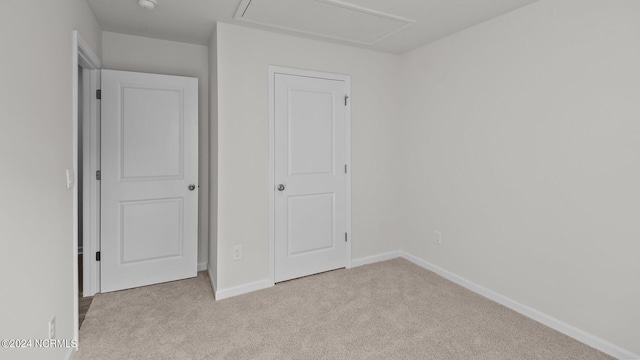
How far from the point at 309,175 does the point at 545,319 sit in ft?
7.28

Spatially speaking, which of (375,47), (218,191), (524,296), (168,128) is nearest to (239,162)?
(218,191)

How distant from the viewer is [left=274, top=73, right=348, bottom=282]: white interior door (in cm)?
307

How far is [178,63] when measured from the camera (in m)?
3.19

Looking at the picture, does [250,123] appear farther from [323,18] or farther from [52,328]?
[52,328]

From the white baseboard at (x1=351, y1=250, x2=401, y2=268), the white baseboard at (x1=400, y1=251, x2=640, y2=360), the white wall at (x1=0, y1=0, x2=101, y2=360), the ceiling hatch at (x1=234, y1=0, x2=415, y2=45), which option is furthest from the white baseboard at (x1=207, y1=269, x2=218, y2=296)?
the ceiling hatch at (x1=234, y1=0, x2=415, y2=45)

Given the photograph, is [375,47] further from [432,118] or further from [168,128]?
[168,128]

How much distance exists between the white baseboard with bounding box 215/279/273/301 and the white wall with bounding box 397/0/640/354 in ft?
5.68

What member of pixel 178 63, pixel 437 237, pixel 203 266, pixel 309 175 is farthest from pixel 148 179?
pixel 437 237

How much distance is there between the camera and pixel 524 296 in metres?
2.51

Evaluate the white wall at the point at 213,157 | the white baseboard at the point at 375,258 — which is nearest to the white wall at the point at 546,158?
the white baseboard at the point at 375,258

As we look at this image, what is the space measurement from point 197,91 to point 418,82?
225 centimetres

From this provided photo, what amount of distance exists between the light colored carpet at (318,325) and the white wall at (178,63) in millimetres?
759

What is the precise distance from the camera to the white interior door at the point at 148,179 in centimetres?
285

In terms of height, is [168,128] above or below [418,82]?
below
